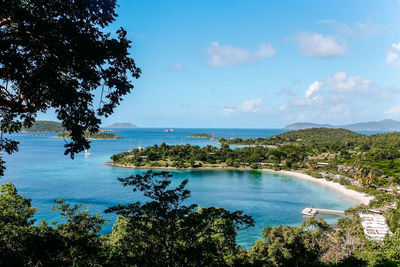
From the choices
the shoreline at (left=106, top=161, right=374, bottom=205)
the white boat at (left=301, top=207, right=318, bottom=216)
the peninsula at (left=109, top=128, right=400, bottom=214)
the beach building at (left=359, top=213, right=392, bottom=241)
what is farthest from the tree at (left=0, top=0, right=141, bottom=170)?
the peninsula at (left=109, top=128, right=400, bottom=214)

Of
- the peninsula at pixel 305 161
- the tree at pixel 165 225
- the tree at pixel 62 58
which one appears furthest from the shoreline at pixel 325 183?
the tree at pixel 62 58

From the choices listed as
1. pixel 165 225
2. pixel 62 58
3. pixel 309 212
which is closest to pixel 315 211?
pixel 309 212

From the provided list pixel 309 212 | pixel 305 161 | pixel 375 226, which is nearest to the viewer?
pixel 375 226

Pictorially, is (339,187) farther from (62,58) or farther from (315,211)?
(62,58)

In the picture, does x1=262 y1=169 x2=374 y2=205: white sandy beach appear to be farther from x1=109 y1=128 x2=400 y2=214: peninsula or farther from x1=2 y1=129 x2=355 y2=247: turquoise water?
x1=2 y1=129 x2=355 y2=247: turquoise water

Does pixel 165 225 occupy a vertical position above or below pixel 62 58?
below
